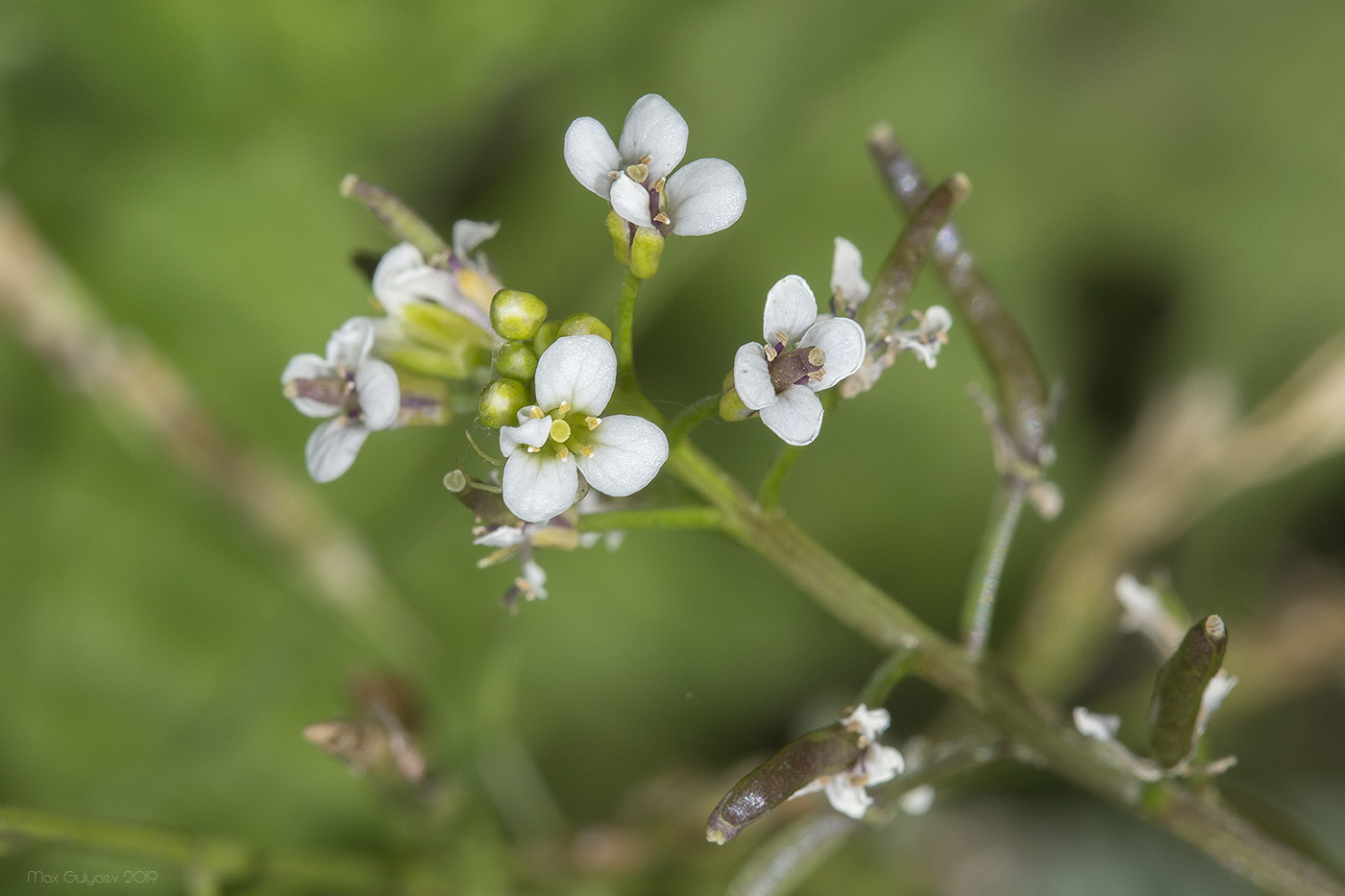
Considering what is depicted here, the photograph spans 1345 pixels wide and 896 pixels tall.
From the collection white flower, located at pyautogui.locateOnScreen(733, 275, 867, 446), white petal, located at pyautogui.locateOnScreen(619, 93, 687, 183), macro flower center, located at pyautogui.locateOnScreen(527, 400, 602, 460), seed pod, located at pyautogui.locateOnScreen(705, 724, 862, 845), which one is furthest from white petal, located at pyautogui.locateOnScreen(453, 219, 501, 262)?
seed pod, located at pyautogui.locateOnScreen(705, 724, 862, 845)

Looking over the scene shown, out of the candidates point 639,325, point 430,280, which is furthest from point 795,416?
point 639,325

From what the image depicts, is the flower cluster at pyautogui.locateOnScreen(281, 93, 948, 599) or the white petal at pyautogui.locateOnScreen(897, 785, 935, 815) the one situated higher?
the flower cluster at pyautogui.locateOnScreen(281, 93, 948, 599)

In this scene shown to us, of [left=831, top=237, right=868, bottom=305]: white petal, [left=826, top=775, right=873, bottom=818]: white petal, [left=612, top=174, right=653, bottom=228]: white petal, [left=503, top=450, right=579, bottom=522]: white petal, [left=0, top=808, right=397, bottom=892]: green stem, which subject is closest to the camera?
[left=503, top=450, right=579, bottom=522]: white petal

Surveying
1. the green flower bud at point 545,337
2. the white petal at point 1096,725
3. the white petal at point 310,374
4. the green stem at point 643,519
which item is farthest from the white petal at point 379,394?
the white petal at point 1096,725

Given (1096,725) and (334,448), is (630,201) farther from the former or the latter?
(1096,725)

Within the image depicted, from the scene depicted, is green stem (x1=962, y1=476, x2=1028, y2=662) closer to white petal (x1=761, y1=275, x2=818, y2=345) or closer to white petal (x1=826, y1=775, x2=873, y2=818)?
white petal (x1=826, y1=775, x2=873, y2=818)

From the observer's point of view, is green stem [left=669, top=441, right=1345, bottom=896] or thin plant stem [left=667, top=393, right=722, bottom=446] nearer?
thin plant stem [left=667, top=393, right=722, bottom=446]

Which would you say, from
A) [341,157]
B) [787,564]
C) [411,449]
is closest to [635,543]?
[411,449]
